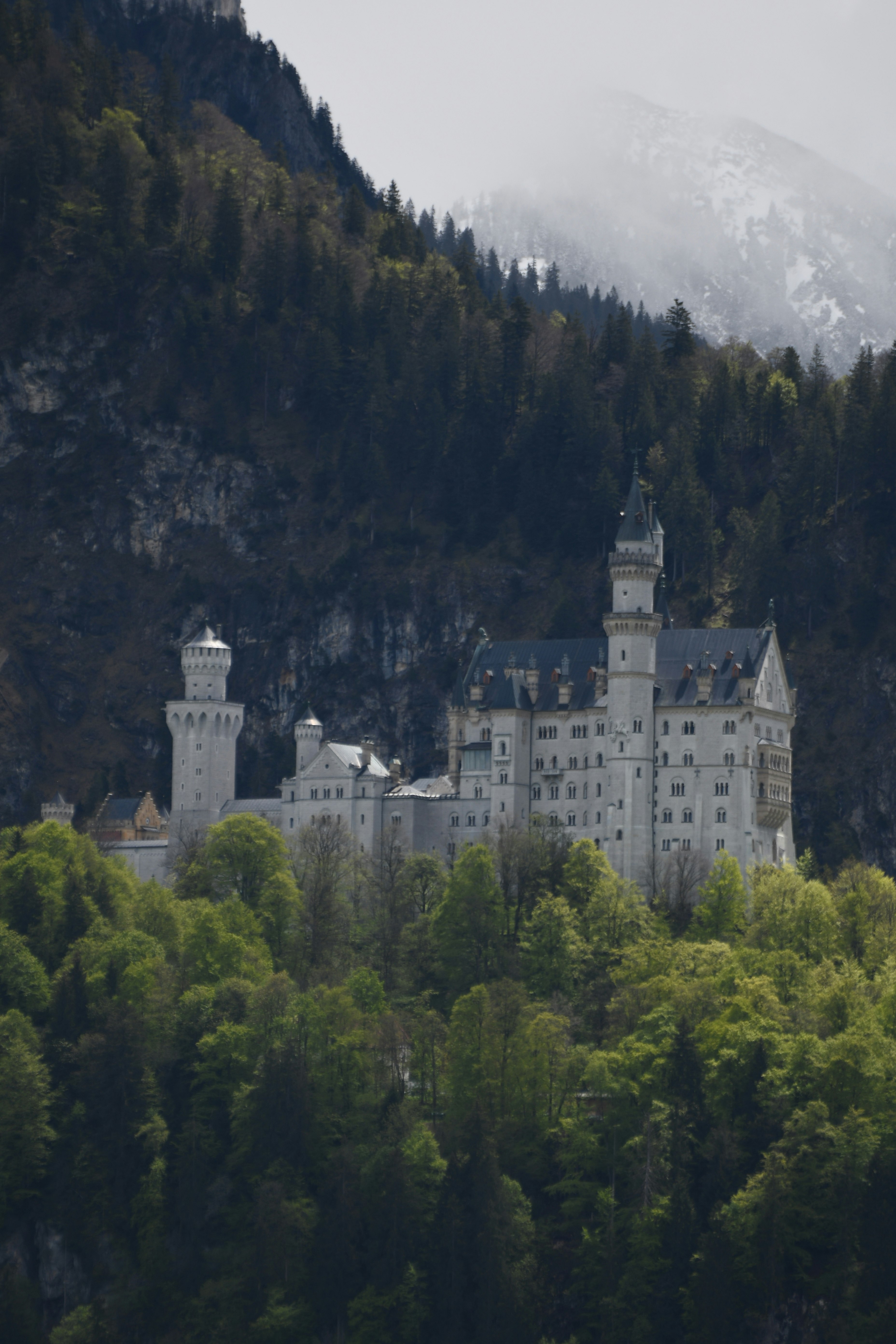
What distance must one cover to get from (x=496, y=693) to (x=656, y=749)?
9397mm

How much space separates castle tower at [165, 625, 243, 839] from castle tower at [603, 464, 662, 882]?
23.9 meters

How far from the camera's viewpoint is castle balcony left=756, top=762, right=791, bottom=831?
113m

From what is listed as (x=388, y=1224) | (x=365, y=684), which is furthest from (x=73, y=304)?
(x=388, y=1224)

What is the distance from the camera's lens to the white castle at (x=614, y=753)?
370ft

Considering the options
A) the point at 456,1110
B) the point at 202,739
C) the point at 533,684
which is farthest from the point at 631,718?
A: the point at 456,1110

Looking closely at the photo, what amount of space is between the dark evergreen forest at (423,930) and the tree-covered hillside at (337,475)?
348 mm

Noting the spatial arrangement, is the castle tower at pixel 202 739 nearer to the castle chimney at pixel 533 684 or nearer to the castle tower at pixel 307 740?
the castle tower at pixel 307 740

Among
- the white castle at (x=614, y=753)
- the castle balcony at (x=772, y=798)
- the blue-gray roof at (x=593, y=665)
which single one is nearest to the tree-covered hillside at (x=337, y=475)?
the castle balcony at (x=772, y=798)

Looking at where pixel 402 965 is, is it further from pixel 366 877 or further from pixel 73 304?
pixel 73 304

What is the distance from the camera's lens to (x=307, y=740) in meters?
124

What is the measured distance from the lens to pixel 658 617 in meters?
114

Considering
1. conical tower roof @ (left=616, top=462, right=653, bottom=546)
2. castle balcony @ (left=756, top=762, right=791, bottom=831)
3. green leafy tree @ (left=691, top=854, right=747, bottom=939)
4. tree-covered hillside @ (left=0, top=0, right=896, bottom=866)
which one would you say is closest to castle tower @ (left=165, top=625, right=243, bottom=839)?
tree-covered hillside @ (left=0, top=0, right=896, bottom=866)

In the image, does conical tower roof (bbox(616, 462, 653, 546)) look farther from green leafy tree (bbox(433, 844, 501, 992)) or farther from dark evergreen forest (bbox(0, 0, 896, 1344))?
green leafy tree (bbox(433, 844, 501, 992))

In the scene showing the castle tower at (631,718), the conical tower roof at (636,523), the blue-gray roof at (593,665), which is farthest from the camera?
the conical tower roof at (636,523)
